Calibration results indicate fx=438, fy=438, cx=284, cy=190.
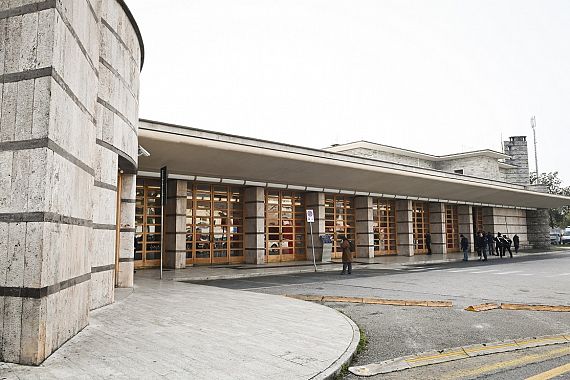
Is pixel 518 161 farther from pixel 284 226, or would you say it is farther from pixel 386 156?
pixel 284 226

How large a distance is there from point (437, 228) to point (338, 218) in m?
9.04

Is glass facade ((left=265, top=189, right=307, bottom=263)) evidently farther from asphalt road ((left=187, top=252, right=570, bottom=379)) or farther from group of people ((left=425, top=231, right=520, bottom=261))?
group of people ((left=425, top=231, right=520, bottom=261))

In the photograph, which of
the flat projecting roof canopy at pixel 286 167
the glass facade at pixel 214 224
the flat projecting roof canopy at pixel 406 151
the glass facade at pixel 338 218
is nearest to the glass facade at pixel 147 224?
the flat projecting roof canopy at pixel 286 167

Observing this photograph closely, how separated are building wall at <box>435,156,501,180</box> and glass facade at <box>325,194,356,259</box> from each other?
16147 millimetres

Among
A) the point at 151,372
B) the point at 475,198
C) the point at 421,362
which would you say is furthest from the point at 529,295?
the point at 475,198

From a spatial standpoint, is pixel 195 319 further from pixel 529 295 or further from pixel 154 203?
pixel 154 203

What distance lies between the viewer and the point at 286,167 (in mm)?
19953

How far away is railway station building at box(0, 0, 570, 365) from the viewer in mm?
4785

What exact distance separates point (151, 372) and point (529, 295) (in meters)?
10.0

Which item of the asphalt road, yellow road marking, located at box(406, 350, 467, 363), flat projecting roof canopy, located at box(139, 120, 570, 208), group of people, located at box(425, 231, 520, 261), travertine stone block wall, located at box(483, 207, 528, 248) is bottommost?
the asphalt road

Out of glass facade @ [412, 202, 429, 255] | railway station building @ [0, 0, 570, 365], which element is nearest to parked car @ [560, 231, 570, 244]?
glass facade @ [412, 202, 429, 255]

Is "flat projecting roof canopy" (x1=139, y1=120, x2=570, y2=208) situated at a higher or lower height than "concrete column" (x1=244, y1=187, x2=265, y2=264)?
higher

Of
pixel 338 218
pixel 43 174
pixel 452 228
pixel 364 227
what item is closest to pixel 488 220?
pixel 452 228

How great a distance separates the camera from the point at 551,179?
67750 mm
